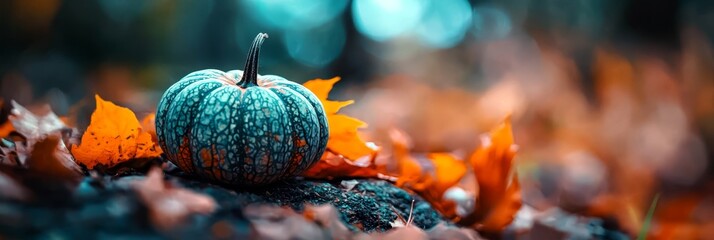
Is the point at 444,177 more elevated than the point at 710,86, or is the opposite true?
the point at 710,86

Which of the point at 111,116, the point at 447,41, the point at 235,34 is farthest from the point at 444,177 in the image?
the point at 235,34

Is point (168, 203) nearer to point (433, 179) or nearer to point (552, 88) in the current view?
point (433, 179)

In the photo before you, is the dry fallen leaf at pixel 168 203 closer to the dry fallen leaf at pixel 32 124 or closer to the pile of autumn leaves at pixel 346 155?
the pile of autumn leaves at pixel 346 155

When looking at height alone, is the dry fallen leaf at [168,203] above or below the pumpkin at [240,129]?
below

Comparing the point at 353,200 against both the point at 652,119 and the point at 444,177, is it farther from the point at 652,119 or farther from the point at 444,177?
the point at 652,119

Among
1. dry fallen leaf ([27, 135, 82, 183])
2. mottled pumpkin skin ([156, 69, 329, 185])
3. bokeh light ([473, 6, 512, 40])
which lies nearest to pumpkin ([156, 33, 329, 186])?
mottled pumpkin skin ([156, 69, 329, 185])

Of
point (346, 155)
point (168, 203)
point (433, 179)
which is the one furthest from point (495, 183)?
point (168, 203)

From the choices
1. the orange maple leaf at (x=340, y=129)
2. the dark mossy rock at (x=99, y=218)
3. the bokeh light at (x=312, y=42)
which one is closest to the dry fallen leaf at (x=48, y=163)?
the dark mossy rock at (x=99, y=218)
